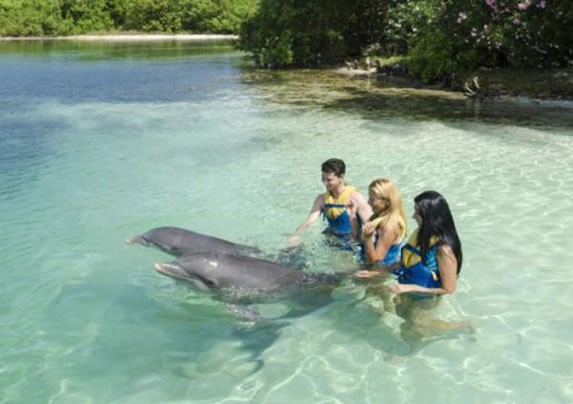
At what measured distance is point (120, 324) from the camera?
17.6 ft

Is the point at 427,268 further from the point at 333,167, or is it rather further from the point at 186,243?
the point at 186,243

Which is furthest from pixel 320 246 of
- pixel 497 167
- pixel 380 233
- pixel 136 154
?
pixel 136 154

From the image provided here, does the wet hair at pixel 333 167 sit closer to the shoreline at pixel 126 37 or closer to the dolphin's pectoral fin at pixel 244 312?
the dolphin's pectoral fin at pixel 244 312

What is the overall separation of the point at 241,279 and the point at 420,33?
21647mm

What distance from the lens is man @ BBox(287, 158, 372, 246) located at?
5.94 meters

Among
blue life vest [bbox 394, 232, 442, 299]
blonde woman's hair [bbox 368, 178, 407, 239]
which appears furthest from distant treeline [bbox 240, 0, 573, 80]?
blue life vest [bbox 394, 232, 442, 299]

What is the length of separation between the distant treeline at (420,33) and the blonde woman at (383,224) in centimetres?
1355

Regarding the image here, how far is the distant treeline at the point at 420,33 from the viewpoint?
724 inches

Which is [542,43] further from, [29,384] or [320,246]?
[29,384]

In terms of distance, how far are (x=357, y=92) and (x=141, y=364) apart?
17547mm

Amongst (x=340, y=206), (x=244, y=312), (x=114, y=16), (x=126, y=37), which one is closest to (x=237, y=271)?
(x=244, y=312)

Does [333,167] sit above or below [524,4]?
below

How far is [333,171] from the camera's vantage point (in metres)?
5.89

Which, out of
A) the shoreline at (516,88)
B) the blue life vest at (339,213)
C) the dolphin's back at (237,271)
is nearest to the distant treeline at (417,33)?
the shoreline at (516,88)
